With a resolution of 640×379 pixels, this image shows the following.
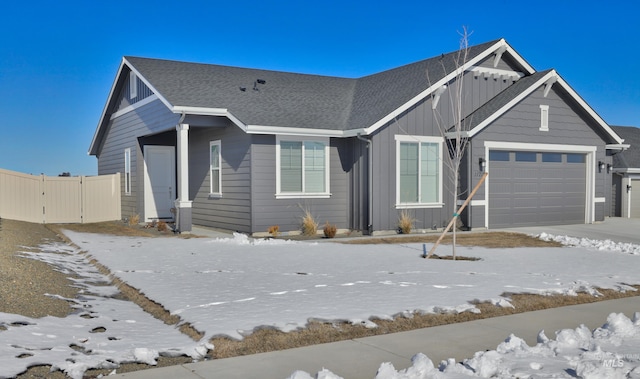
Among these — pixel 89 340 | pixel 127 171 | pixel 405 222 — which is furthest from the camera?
pixel 127 171

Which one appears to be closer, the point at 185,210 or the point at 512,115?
the point at 185,210

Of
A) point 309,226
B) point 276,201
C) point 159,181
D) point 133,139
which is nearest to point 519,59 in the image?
point 309,226

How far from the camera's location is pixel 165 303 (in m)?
7.29

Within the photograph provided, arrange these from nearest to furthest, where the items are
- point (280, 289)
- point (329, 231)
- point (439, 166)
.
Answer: point (280, 289) < point (329, 231) < point (439, 166)

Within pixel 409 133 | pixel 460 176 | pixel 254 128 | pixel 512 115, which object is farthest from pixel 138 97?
pixel 512 115

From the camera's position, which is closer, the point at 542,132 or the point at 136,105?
the point at 542,132

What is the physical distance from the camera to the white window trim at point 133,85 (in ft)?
66.4

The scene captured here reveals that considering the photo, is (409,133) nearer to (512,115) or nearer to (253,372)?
(512,115)

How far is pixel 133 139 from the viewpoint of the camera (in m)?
21.0

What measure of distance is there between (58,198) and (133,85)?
16.4ft

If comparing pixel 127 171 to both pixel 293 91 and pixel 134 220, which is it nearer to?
pixel 134 220

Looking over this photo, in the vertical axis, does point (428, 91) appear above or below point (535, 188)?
above

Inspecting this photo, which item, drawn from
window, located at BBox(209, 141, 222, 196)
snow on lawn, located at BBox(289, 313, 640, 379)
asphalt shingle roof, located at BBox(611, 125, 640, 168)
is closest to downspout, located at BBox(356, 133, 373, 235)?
window, located at BBox(209, 141, 222, 196)

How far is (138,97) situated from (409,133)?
972cm
